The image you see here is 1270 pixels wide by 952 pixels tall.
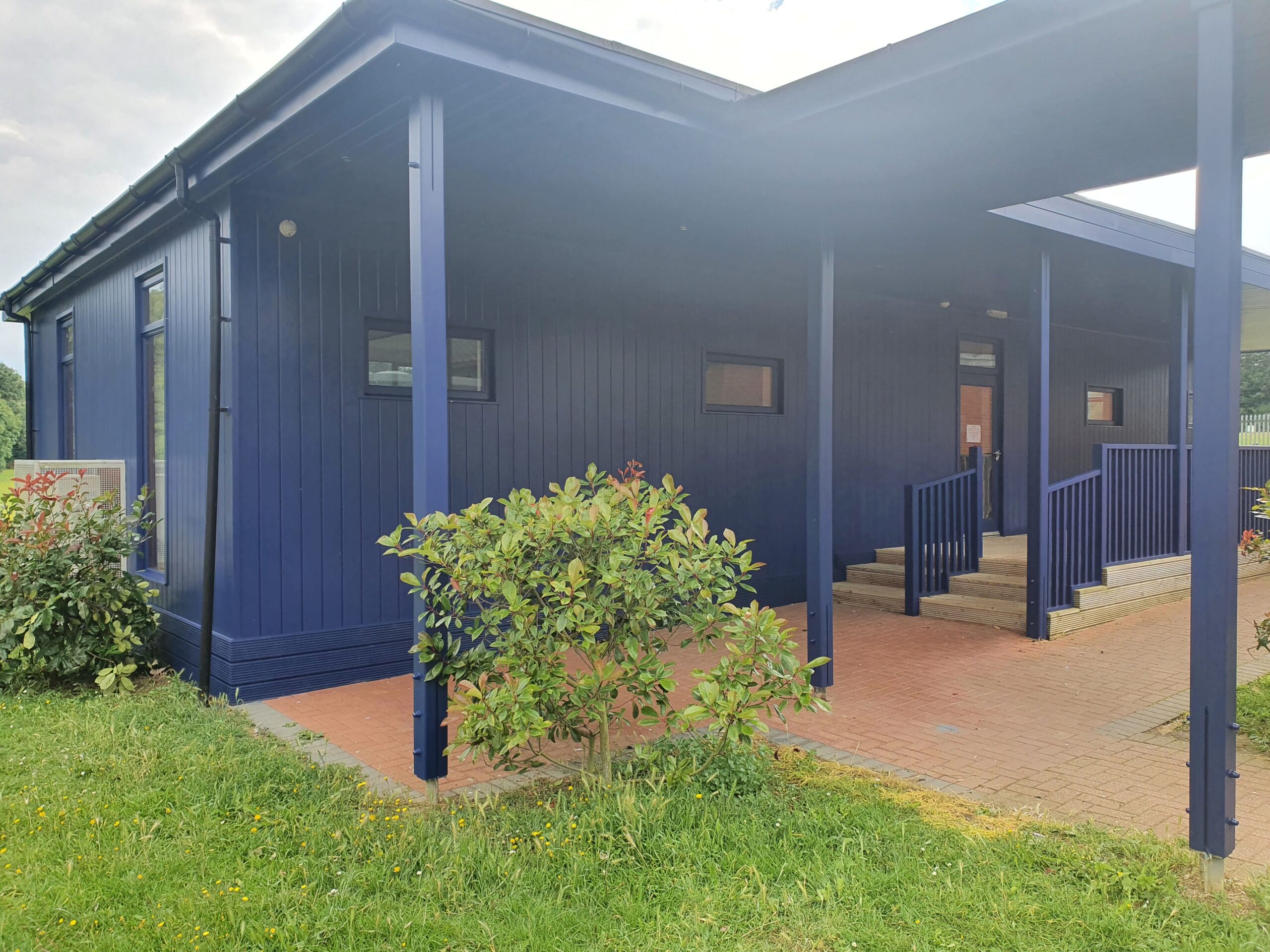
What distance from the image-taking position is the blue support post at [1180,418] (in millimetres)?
8195

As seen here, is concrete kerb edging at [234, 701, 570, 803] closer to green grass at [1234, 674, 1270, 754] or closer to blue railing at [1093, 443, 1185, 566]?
green grass at [1234, 674, 1270, 754]

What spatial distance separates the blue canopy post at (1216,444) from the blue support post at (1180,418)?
6.00 meters

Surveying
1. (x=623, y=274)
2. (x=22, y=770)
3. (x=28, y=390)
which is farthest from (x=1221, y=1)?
(x=28, y=390)

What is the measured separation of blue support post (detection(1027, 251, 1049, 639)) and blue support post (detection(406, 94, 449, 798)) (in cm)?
486

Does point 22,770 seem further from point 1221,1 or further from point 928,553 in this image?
point 928,553

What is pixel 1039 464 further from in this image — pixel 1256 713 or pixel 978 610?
pixel 1256 713

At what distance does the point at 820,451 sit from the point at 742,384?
2.98 m

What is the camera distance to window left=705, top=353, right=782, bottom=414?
26.0ft

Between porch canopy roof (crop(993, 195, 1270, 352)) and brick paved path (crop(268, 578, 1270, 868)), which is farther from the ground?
porch canopy roof (crop(993, 195, 1270, 352))

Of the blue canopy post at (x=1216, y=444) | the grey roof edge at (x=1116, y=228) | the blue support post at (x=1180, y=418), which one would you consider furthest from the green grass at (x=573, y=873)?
the blue support post at (x=1180, y=418)

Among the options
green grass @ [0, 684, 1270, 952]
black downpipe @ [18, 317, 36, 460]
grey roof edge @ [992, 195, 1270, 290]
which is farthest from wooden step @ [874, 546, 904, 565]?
black downpipe @ [18, 317, 36, 460]

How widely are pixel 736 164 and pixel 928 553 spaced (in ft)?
14.4

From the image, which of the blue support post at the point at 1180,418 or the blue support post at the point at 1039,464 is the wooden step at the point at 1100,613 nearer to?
the blue support post at the point at 1039,464

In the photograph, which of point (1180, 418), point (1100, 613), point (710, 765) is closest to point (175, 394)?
point (710, 765)
